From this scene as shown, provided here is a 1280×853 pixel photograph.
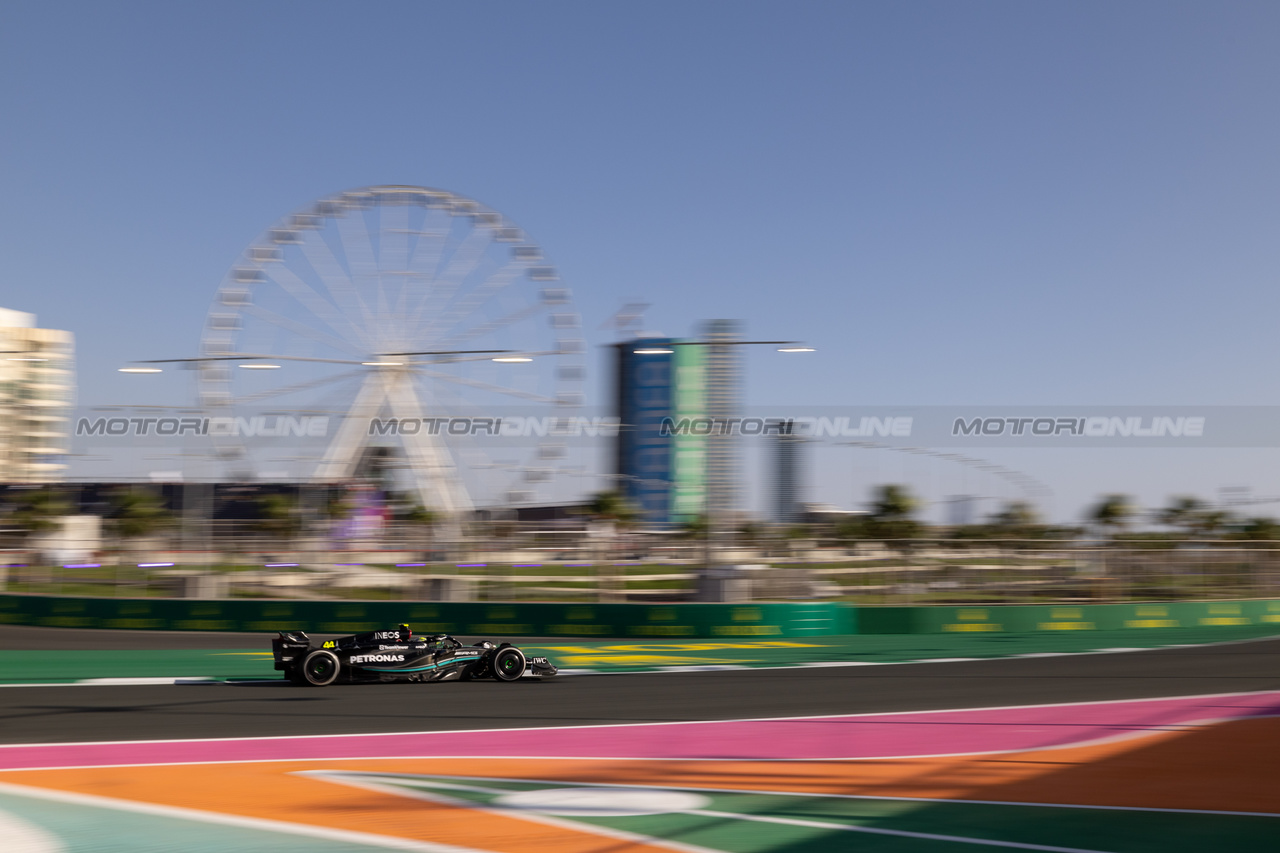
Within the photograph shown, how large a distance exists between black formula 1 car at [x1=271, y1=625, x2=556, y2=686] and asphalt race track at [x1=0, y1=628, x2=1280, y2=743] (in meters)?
0.17

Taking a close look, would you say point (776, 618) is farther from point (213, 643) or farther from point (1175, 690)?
point (213, 643)

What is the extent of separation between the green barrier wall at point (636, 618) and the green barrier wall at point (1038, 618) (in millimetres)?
18

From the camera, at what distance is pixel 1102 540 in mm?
21484

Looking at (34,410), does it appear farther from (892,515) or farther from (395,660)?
(395,660)

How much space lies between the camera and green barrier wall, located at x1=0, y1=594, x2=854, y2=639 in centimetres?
1964

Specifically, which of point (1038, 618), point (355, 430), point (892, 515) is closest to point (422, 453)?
point (355, 430)

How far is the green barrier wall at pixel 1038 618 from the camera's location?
65.8ft

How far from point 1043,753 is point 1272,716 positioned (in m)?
3.44

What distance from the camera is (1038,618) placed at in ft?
67.1

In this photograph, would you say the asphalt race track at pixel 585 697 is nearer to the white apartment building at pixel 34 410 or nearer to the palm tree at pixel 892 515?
the palm tree at pixel 892 515

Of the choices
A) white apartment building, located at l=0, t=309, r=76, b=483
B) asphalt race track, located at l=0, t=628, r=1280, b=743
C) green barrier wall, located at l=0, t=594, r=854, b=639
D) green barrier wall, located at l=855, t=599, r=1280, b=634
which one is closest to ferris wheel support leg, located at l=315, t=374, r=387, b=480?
green barrier wall, located at l=0, t=594, r=854, b=639

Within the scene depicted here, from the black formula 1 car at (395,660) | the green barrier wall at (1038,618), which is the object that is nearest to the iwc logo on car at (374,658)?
the black formula 1 car at (395,660)

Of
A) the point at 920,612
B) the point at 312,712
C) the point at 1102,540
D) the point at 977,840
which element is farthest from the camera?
the point at 1102,540

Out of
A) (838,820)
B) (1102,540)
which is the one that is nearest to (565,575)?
(1102,540)
